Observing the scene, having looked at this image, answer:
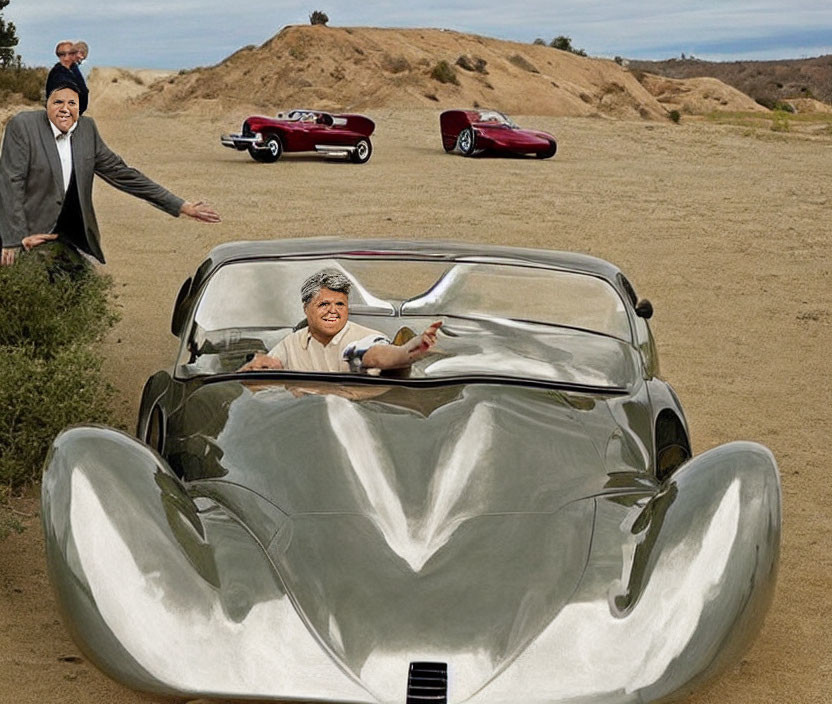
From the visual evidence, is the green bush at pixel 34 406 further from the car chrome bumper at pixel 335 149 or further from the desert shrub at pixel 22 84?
the desert shrub at pixel 22 84

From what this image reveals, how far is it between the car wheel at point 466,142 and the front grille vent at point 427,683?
72.9 feet

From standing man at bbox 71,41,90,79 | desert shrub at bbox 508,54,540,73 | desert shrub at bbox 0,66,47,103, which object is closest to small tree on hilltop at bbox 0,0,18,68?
desert shrub at bbox 0,66,47,103

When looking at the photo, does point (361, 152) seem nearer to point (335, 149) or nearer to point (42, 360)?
point (335, 149)

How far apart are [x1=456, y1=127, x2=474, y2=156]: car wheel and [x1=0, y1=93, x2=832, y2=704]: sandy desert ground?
0.70 metres

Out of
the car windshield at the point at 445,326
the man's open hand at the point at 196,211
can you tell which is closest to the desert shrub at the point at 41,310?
the man's open hand at the point at 196,211

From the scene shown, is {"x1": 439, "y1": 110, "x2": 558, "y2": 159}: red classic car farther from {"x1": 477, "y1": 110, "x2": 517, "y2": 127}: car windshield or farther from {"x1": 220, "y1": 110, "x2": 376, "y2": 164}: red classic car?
{"x1": 220, "y1": 110, "x2": 376, "y2": 164}: red classic car

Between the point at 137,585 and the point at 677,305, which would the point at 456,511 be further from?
the point at 677,305

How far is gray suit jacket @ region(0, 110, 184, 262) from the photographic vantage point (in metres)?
7.34

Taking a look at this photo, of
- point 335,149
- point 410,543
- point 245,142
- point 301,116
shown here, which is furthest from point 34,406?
point 301,116

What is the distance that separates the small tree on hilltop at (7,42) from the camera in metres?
43.1

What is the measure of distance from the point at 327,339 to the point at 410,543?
178 centimetres

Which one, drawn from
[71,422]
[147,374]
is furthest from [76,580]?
[147,374]

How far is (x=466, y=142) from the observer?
2559 cm

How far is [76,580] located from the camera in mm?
3795
